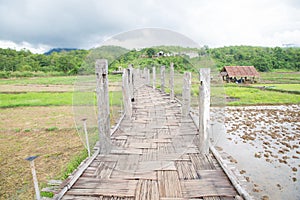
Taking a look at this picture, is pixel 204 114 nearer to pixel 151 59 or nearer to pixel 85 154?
pixel 151 59

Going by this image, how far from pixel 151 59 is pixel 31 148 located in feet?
18.2

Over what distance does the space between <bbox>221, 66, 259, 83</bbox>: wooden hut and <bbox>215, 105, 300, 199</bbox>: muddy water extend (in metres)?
21.9

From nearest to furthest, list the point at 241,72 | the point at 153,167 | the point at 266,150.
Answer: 1. the point at 153,167
2. the point at 266,150
3. the point at 241,72

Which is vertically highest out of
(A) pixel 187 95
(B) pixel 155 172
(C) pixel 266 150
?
(A) pixel 187 95

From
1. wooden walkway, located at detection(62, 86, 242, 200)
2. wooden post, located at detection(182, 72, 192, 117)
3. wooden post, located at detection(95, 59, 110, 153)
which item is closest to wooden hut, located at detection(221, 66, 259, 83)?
wooden post, located at detection(182, 72, 192, 117)

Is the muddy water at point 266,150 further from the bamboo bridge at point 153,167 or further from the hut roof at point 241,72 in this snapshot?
the hut roof at point 241,72

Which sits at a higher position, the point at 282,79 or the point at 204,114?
the point at 282,79

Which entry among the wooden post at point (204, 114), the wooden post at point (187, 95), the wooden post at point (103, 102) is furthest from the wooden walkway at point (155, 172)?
the wooden post at point (187, 95)

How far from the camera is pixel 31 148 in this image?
20.5 feet

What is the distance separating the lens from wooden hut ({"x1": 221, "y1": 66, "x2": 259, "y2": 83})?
101 feet

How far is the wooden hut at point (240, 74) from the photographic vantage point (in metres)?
30.8

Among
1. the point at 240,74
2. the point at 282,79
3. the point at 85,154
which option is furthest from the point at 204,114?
the point at 282,79

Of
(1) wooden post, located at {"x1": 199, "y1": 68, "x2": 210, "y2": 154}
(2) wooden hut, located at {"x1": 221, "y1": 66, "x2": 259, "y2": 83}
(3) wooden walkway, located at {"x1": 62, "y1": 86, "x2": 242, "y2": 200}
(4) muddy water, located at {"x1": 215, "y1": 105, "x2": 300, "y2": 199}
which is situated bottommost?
(4) muddy water, located at {"x1": 215, "y1": 105, "x2": 300, "y2": 199}

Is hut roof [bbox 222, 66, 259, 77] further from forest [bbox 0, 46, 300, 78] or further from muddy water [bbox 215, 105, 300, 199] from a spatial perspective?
muddy water [bbox 215, 105, 300, 199]
